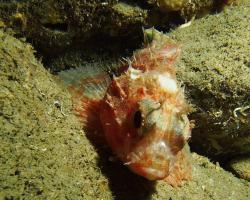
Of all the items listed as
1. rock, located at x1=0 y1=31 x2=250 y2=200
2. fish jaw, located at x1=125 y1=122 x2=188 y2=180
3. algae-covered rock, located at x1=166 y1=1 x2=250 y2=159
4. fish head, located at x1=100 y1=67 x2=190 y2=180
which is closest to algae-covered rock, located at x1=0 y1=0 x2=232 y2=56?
algae-covered rock, located at x1=166 y1=1 x2=250 y2=159

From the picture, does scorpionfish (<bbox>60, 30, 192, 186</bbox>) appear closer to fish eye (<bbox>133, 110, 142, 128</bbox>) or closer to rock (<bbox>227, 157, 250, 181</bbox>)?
fish eye (<bbox>133, 110, 142, 128</bbox>)

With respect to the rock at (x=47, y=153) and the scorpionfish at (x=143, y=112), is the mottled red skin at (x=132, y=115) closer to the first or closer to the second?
the scorpionfish at (x=143, y=112)

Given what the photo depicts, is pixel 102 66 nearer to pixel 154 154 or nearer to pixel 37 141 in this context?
pixel 154 154

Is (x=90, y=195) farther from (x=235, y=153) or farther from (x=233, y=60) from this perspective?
(x=235, y=153)

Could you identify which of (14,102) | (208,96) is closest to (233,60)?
(208,96)

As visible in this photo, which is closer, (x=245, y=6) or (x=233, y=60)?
(x=233, y=60)

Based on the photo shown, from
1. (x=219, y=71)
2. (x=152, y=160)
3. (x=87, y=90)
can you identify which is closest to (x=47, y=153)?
(x=152, y=160)

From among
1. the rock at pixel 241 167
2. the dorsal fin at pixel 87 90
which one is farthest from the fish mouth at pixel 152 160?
the rock at pixel 241 167
